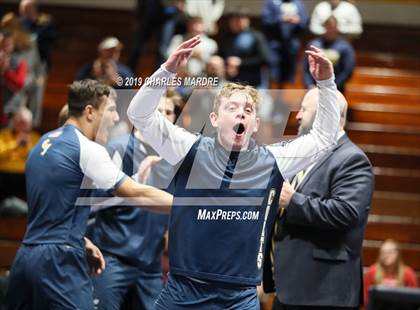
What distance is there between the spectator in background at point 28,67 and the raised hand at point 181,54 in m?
5.74

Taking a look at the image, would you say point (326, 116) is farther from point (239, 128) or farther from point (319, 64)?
point (239, 128)

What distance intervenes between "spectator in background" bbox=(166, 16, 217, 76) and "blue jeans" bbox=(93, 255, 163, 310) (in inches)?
144

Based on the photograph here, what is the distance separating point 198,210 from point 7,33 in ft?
19.2

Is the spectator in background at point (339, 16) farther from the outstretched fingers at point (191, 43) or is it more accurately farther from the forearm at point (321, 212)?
the outstretched fingers at point (191, 43)

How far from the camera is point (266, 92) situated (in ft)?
16.9

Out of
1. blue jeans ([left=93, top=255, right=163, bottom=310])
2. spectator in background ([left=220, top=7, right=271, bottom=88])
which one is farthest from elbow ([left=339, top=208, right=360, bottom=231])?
spectator in background ([left=220, top=7, right=271, bottom=88])

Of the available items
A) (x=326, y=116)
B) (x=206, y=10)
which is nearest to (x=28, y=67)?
(x=206, y=10)

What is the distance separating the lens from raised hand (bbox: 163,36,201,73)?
13.4 feet

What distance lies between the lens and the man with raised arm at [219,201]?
14.0 feet

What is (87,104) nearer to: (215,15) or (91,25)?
(215,15)

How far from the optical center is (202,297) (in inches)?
168

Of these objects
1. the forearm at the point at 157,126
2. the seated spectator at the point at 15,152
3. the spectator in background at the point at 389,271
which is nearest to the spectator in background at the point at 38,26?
the seated spectator at the point at 15,152

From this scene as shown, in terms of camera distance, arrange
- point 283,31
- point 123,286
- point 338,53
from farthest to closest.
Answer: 1. point 283,31
2. point 338,53
3. point 123,286

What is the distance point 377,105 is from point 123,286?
5.93m
